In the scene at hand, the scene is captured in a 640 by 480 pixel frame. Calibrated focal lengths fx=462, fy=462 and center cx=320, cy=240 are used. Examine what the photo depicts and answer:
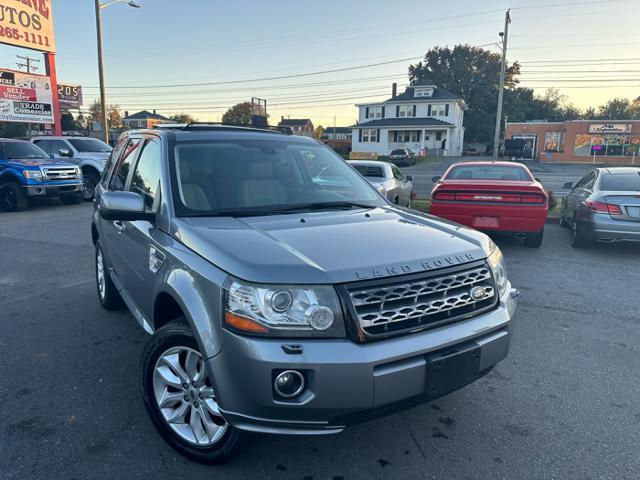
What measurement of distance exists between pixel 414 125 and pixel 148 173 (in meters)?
53.7

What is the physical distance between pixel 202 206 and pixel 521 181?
21.9ft

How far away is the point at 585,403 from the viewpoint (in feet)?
10.7

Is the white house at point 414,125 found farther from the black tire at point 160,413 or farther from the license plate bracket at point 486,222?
the black tire at point 160,413

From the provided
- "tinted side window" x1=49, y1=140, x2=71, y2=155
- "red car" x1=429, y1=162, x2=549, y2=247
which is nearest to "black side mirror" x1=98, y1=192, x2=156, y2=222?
"red car" x1=429, y1=162, x2=549, y2=247

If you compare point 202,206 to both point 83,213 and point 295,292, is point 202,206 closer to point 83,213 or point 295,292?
point 295,292

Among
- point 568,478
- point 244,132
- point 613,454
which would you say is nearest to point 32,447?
point 244,132

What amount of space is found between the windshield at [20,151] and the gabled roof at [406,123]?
150ft

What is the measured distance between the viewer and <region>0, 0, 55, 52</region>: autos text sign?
18.6m

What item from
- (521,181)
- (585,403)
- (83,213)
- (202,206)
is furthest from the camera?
(83,213)

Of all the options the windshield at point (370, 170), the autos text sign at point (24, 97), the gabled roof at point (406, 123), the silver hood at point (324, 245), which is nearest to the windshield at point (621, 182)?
the windshield at point (370, 170)

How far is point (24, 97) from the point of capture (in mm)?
20141

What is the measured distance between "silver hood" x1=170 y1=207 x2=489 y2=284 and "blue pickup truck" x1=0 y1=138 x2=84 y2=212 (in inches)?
463

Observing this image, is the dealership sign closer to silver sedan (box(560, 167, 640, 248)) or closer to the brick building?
the brick building

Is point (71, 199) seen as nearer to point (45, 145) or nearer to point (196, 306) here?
point (45, 145)
